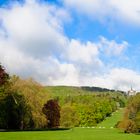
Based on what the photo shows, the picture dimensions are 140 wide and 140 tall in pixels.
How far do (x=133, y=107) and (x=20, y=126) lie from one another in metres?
26.0

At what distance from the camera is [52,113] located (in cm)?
10419

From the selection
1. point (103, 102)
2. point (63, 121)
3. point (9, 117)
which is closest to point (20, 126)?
point (9, 117)

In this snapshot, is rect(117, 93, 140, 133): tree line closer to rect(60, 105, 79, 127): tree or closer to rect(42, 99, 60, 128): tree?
rect(42, 99, 60, 128): tree

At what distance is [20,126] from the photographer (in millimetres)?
88188

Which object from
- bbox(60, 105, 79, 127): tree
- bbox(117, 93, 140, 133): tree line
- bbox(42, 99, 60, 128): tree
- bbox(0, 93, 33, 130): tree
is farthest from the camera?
bbox(60, 105, 79, 127): tree

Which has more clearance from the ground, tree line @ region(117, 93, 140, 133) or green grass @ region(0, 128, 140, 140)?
tree line @ region(117, 93, 140, 133)

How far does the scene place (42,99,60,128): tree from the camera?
331 feet

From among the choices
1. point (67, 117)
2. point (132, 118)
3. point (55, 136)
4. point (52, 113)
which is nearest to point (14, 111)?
point (52, 113)

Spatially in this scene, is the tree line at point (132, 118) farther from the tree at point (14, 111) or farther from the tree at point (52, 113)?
the tree at point (14, 111)

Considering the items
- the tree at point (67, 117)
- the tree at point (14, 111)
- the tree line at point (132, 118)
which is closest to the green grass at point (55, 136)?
the tree at point (14, 111)

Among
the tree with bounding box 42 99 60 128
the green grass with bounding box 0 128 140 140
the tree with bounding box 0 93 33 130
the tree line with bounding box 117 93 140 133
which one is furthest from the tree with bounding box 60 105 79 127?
the green grass with bounding box 0 128 140 140

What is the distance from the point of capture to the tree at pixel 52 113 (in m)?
101

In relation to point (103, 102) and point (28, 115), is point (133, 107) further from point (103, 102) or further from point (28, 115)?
point (103, 102)

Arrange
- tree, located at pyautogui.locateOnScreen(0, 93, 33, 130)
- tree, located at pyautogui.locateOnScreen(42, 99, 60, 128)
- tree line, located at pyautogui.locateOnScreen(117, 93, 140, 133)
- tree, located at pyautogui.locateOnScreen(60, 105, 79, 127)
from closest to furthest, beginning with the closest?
tree, located at pyautogui.locateOnScreen(0, 93, 33, 130)
tree line, located at pyautogui.locateOnScreen(117, 93, 140, 133)
tree, located at pyautogui.locateOnScreen(42, 99, 60, 128)
tree, located at pyautogui.locateOnScreen(60, 105, 79, 127)
